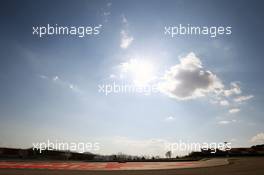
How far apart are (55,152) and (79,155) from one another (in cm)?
468

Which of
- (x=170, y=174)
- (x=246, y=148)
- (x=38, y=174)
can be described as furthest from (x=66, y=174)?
(x=246, y=148)

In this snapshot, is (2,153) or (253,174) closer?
(253,174)

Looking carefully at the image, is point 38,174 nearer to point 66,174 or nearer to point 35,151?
point 66,174

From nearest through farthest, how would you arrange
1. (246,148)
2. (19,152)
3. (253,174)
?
(253,174), (19,152), (246,148)

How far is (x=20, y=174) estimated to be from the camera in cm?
1594

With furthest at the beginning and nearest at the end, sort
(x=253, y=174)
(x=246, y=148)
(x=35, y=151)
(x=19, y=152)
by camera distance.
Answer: (x=246, y=148) < (x=35, y=151) < (x=19, y=152) < (x=253, y=174)

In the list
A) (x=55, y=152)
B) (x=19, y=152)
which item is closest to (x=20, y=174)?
(x=19, y=152)

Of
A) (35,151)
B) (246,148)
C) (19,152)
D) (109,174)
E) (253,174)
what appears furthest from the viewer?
(246,148)

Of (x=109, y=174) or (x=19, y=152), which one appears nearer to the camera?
(x=109, y=174)

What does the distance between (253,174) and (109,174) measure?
25.1ft

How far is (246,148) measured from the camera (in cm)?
6241

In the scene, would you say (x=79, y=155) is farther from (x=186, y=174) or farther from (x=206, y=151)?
(x=186, y=174)

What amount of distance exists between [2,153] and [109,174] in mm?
42234

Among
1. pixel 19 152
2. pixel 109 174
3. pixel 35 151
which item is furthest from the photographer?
pixel 35 151
